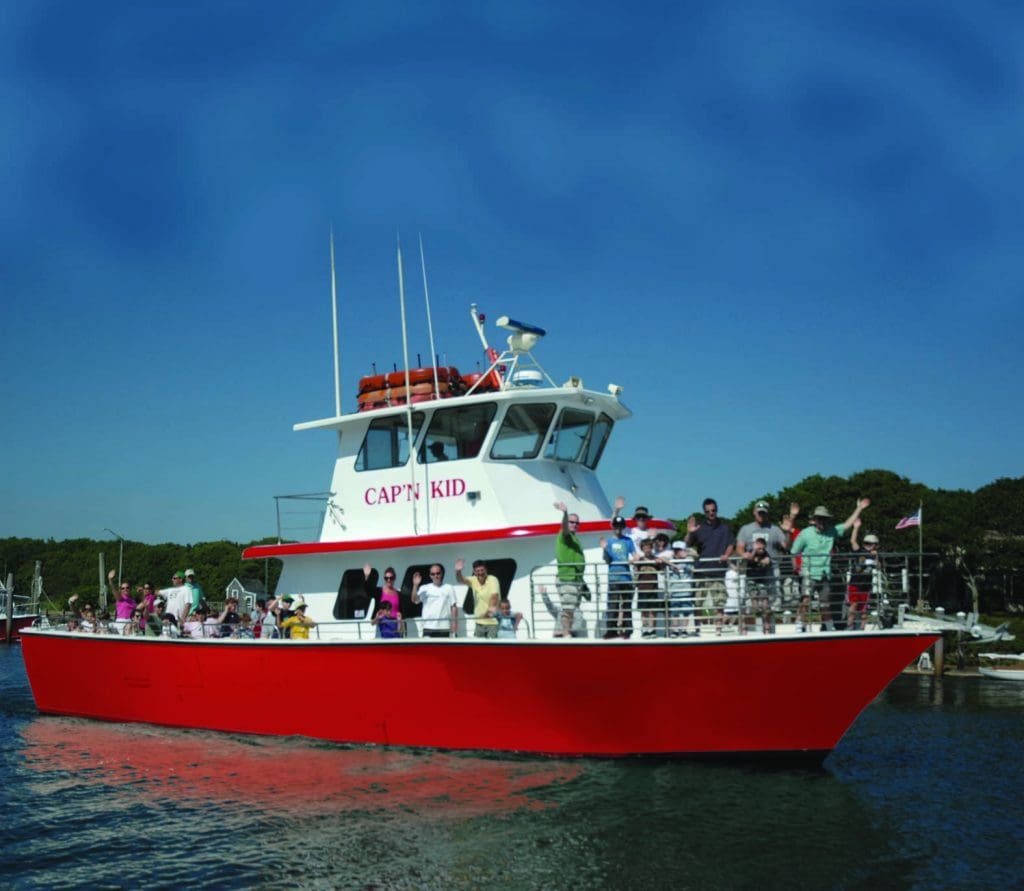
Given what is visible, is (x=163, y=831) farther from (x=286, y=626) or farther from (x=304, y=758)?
(x=286, y=626)

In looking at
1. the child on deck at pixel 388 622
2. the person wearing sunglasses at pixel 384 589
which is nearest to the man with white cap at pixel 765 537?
the child on deck at pixel 388 622

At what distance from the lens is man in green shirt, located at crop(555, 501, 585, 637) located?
37.2 ft

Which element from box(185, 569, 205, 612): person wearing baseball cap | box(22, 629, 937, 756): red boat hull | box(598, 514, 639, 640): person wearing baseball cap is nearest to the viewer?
box(22, 629, 937, 756): red boat hull

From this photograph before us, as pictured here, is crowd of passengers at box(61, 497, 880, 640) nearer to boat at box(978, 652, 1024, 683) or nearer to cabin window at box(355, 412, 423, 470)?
cabin window at box(355, 412, 423, 470)

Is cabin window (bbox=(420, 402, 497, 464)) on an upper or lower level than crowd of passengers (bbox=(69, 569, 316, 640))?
upper

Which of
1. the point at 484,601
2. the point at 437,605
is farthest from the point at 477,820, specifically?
the point at 437,605

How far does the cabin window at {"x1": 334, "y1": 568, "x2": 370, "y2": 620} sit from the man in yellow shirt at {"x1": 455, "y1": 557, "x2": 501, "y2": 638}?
A: 2360 mm

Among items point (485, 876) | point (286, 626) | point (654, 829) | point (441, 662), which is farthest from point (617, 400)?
point (485, 876)

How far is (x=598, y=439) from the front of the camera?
14578 millimetres

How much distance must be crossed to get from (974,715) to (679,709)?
44.2 feet

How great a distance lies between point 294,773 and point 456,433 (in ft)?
16.0

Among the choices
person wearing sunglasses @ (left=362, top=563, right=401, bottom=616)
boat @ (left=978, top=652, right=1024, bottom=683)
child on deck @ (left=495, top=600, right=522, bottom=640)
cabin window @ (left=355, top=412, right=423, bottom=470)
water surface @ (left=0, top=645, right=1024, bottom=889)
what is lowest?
boat @ (left=978, top=652, right=1024, bottom=683)

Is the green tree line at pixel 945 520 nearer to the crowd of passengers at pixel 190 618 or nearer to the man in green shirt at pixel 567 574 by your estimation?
the crowd of passengers at pixel 190 618

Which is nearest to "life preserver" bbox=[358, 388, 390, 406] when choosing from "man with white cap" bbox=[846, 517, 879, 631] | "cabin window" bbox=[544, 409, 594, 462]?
"cabin window" bbox=[544, 409, 594, 462]
